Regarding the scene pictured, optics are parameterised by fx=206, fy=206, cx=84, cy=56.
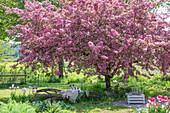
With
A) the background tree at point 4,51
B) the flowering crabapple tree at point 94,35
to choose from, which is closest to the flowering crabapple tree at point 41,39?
the flowering crabapple tree at point 94,35

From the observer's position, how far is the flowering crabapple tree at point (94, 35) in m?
8.90

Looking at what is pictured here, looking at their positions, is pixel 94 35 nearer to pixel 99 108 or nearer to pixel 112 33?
pixel 112 33

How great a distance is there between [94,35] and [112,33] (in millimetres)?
820

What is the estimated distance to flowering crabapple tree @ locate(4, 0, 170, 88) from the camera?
8.90 metres

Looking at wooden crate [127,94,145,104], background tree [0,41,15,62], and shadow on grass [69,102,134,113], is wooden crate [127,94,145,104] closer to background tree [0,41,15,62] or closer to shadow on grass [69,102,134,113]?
shadow on grass [69,102,134,113]

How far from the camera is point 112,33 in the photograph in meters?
9.30

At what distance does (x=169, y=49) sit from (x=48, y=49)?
18.4 ft

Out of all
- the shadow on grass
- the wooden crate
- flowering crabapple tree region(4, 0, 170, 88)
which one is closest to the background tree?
flowering crabapple tree region(4, 0, 170, 88)

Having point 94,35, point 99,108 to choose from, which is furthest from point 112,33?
point 99,108

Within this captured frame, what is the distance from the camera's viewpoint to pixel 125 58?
912cm

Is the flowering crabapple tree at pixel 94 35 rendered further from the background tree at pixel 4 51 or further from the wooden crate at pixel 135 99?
the background tree at pixel 4 51

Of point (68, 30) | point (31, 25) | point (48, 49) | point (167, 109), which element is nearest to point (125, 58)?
point (68, 30)

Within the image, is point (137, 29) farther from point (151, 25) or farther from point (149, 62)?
point (149, 62)

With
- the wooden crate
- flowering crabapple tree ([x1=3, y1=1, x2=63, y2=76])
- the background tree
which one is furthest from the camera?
the background tree
